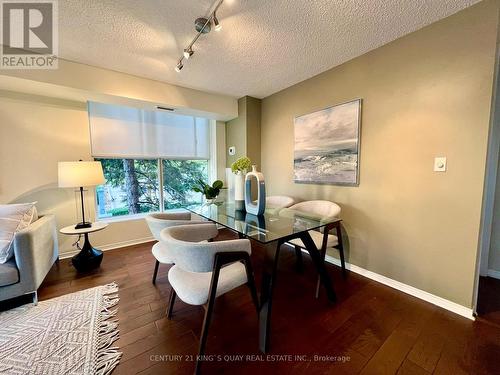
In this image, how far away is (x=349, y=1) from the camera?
4.76 feet

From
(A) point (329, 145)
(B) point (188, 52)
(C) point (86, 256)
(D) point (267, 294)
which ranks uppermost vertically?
(B) point (188, 52)

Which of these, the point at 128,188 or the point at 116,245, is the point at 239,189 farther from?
the point at 116,245

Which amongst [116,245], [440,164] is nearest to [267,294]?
[440,164]

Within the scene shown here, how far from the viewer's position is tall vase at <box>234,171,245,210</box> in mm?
2205

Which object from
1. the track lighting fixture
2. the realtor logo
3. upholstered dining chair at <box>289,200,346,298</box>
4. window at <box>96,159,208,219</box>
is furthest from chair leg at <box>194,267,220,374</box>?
window at <box>96,159,208,219</box>

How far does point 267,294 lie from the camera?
1.31 metres

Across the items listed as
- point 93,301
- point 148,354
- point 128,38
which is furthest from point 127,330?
point 128,38

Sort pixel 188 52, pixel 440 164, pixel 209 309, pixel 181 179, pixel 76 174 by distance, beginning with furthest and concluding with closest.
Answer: pixel 181 179
pixel 76 174
pixel 188 52
pixel 440 164
pixel 209 309

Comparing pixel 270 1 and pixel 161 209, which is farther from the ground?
pixel 270 1

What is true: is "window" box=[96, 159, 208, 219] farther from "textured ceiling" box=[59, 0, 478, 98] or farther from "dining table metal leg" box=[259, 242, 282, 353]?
"dining table metal leg" box=[259, 242, 282, 353]

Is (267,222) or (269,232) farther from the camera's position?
(267,222)

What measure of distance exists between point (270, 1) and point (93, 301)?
111 inches

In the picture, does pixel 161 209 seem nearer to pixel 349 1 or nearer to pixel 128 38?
pixel 128 38

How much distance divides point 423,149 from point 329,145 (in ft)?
2.90
